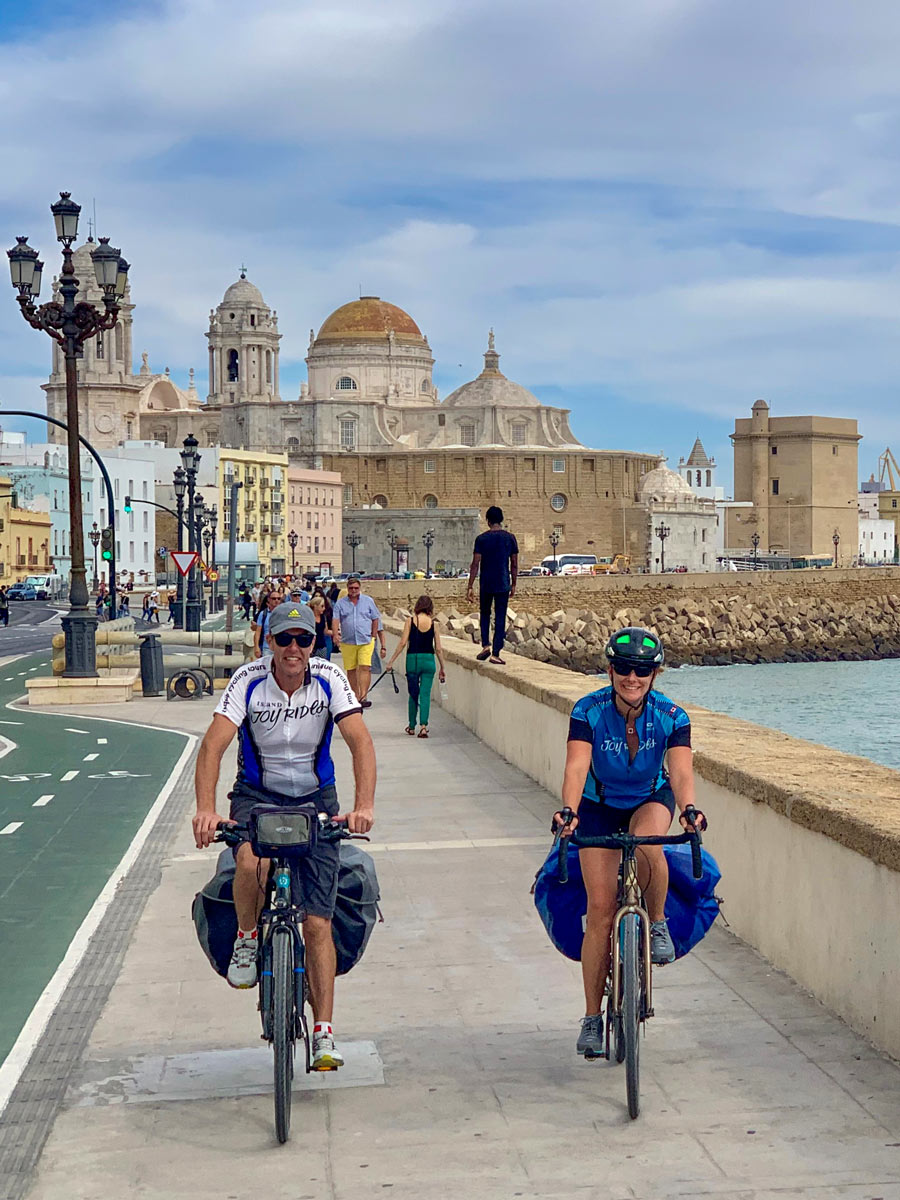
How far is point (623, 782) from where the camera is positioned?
17.1 feet

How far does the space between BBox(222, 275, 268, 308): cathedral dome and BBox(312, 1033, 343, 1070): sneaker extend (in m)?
136

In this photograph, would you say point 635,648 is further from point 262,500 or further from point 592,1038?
point 262,500

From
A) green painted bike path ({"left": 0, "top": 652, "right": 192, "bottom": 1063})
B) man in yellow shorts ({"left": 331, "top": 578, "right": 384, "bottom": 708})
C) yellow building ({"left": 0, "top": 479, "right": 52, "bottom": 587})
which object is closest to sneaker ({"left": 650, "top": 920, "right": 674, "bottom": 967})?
green painted bike path ({"left": 0, "top": 652, "right": 192, "bottom": 1063})

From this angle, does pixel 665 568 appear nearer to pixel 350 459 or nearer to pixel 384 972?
pixel 350 459

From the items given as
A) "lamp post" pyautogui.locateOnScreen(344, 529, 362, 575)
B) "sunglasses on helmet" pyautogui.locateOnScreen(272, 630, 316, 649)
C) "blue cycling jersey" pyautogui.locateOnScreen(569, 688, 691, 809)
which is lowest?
"blue cycling jersey" pyautogui.locateOnScreen(569, 688, 691, 809)

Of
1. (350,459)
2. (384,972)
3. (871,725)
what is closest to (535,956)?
(384,972)

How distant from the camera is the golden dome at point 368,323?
145 meters

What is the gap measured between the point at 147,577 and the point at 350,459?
131ft

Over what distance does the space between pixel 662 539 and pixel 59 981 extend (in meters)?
119

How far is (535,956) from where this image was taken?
272 inches

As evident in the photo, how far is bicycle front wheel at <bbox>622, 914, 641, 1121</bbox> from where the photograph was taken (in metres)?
4.76

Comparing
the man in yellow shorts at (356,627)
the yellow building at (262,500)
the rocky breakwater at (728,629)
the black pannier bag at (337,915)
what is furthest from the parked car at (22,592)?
the black pannier bag at (337,915)

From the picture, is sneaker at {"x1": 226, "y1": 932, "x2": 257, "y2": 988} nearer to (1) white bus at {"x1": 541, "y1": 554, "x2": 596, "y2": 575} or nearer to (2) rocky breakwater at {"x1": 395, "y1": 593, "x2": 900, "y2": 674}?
(2) rocky breakwater at {"x1": 395, "y1": 593, "x2": 900, "y2": 674}

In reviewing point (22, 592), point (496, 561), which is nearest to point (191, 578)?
Result: point (496, 561)
